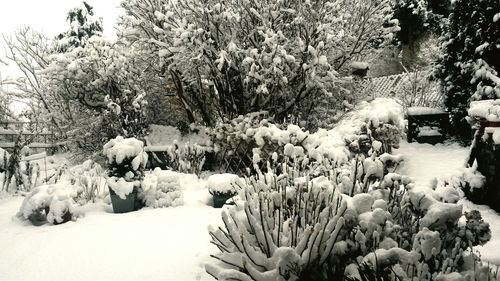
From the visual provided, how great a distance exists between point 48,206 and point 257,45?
5264 millimetres

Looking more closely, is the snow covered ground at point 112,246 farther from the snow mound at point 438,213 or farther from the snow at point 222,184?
the snow mound at point 438,213

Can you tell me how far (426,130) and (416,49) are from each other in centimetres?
1203

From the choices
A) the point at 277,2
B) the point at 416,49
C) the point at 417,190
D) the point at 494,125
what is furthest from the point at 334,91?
the point at 416,49

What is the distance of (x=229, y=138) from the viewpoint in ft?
25.0

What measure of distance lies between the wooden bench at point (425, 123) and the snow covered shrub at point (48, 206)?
6779mm

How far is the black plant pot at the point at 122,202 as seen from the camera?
5.37m

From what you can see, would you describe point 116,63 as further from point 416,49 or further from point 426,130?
point 416,49

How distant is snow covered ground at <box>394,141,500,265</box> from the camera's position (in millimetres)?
4734

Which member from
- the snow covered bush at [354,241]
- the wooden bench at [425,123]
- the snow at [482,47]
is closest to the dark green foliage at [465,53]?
the snow at [482,47]

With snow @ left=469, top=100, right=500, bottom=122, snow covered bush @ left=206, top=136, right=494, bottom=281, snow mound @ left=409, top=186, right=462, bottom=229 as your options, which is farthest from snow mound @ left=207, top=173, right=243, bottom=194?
snow @ left=469, top=100, right=500, bottom=122

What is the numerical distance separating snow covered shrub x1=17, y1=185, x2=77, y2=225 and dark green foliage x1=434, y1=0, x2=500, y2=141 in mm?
7211

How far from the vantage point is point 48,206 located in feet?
16.3

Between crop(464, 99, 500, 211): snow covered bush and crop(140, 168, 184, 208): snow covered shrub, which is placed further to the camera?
crop(140, 168, 184, 208): snow covered shrub

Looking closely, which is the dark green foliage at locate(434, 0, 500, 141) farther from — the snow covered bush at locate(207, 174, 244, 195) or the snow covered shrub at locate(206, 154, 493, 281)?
the snow covered shrub at locate(206, 154, 493, 281)
